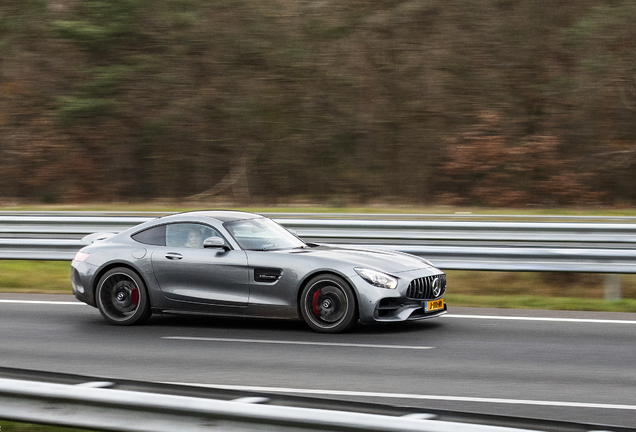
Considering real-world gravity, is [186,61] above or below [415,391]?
above

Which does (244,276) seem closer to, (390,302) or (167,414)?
(390,302)

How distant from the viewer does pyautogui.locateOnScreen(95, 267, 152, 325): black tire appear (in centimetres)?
980

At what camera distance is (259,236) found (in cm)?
986

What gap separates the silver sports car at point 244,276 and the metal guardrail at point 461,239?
92.1 inches

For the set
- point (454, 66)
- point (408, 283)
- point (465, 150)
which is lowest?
point (408, 283)

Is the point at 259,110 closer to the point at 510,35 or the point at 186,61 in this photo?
the point at 186,61

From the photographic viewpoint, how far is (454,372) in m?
7.38

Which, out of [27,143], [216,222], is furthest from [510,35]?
[216,222]

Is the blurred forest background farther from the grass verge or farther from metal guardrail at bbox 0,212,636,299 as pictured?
the grass verge

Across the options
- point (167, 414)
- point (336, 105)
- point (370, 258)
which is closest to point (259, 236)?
point (370, 258)

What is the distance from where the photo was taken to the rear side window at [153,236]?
9.92 metres

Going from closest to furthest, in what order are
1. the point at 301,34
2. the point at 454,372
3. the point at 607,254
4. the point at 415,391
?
the point at 415,391
the point at 454,372
the point at 607,254
the point at 301,34

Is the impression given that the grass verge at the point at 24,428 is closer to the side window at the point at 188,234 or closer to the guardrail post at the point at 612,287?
the side window at the point at 188,234

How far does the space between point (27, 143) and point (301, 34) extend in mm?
10811
